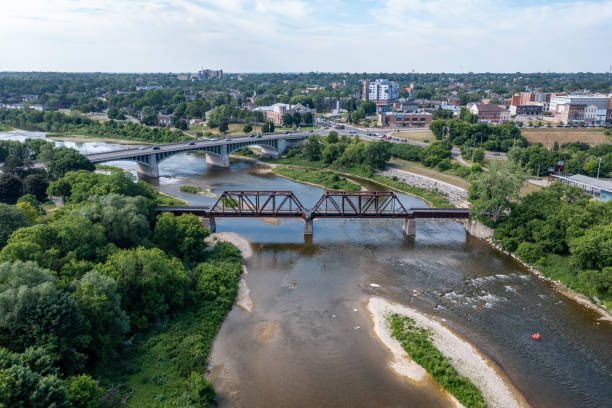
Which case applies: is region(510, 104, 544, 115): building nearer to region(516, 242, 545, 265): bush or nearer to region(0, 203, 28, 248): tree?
region(516, 242, 545, 265): bush

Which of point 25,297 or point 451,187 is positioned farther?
point 451,187

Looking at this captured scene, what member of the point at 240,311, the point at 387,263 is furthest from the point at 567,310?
the point at 240,311

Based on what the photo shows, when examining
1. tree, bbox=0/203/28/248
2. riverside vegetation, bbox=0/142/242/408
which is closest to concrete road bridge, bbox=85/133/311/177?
riverside vegetation, bbox=0/142/242/408

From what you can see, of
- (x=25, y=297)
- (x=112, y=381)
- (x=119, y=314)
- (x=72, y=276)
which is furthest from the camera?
(x=72, y=276)

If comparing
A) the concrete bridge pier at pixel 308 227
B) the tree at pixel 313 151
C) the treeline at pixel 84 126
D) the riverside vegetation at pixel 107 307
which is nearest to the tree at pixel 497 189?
the concrete bridge pier at pixel 308 227

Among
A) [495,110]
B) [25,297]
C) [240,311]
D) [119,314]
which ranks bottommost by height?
[240,311]

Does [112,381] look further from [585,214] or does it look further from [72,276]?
[585,214]

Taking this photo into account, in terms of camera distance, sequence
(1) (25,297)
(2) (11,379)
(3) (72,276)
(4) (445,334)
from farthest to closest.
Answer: (4) (445,334) → (3) (72,276) → (1) (25,297) → (2) (11,379)
